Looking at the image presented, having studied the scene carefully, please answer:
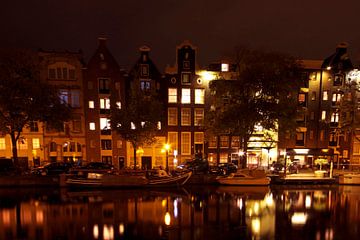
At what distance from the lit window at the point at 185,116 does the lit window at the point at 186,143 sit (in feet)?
5.06

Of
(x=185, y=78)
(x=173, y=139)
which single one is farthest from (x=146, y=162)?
(x=185, y=78)

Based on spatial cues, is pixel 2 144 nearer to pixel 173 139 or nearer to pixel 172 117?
pixel 173 139

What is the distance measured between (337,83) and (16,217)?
146ft

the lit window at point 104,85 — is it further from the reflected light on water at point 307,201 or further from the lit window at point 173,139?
the reflected light on water at point 307,201

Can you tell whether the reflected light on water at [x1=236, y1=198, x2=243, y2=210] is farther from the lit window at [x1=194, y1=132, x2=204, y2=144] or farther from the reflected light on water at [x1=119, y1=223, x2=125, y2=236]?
the lit window at [x1=194, y1=132, x2=204, y2=144]

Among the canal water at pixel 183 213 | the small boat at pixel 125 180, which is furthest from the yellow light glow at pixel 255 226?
the small boat at pixel 125 180

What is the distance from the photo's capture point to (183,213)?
842 inches

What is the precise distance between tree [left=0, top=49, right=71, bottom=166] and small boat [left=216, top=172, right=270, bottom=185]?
22.4 m

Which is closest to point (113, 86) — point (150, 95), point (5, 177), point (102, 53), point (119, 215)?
point (102, 53)

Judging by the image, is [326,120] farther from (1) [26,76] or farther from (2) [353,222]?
(1) [26,76]

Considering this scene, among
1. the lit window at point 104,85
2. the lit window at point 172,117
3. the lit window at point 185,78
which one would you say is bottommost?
the lit window at point 172,117

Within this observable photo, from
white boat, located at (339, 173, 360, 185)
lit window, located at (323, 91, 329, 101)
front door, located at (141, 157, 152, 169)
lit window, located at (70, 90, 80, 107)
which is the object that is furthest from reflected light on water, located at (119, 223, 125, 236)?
lit window, located at (323, 91, 329, 101)

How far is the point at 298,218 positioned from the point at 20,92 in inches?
1197

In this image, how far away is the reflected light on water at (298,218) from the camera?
63.8ft
